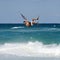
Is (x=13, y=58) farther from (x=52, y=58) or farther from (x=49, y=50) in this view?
(x=49, y=50)

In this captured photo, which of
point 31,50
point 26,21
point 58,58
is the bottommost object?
point 31,50

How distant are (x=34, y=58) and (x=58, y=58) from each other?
3.82 feet

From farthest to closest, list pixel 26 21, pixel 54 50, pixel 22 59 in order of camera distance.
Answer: pixel 54 50 < pixel 22 59 < pixel 26 21

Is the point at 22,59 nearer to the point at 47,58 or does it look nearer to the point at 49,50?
the point at 47,58

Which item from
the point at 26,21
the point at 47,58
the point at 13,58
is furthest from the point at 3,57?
the point at 26,21

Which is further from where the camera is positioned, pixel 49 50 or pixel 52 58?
pixel 49 50

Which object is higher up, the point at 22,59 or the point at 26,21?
the point at 26,21

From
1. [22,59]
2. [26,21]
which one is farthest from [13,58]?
[26,21]

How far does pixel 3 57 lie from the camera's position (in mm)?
15320

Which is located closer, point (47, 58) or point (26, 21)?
point (26, 21)

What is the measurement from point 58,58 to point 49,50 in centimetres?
318

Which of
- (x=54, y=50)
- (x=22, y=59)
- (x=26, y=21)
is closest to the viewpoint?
(x=26, y=21)

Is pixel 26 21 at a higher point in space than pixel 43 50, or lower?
higher

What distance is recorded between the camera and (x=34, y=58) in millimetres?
15125
